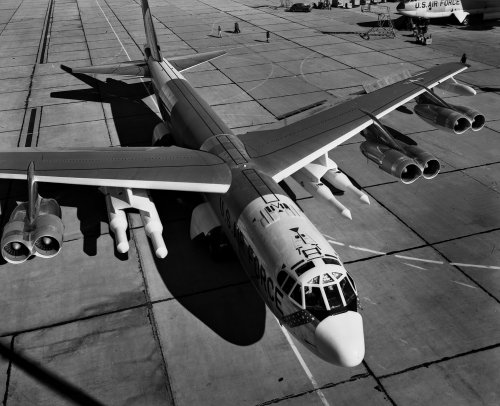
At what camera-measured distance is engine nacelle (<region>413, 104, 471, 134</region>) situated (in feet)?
75.6

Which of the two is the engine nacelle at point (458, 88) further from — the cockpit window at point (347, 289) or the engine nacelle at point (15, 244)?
the engine nacelle at point (15, 244)

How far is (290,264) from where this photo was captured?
12.6 m

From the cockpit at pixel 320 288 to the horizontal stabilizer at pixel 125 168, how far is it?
215 inches

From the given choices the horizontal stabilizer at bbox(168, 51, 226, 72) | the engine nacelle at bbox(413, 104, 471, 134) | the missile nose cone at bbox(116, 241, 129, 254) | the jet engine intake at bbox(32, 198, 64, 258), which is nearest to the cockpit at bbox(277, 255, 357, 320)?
the missile nose cone at bbox(116, 241, 129, 254)

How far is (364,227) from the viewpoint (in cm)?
1928

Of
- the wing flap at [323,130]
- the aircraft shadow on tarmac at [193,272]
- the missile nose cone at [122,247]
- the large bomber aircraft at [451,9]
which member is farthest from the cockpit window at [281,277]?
the large bomber aircraft at [451,9]

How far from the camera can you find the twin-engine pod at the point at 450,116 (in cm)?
2308

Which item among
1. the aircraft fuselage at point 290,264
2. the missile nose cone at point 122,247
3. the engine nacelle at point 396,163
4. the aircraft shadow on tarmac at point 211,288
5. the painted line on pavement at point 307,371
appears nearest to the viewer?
the aircraft fuselage at point 290,264

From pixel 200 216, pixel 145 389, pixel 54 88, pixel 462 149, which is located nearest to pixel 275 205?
pixel 200 216

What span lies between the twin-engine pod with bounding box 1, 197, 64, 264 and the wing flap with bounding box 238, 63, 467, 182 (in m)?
8.41

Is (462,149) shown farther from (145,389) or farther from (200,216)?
(145,389)

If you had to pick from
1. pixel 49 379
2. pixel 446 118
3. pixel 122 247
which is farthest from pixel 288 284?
pixel 446 118

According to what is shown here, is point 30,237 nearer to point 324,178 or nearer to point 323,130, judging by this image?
point 324,178

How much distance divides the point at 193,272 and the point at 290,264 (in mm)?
5535
